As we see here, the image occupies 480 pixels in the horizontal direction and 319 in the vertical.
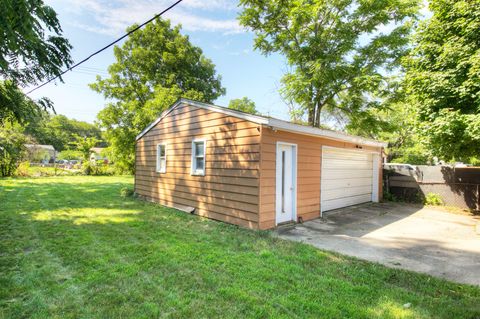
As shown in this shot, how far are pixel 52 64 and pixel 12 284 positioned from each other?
10.4 ft

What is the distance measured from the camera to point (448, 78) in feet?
23.9

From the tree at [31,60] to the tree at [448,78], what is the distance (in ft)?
29.4

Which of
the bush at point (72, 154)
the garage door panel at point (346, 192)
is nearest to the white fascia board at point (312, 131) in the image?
the garage door panel at point (346, 192)

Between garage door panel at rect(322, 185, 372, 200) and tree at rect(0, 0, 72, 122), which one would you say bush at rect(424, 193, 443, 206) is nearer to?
garage door panel at rect(322, 185, 372, 200)

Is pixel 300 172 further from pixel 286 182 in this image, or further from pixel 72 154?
pixel 72 154

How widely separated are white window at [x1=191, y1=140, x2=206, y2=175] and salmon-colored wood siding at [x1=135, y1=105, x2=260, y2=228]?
16 cm

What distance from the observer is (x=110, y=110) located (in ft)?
69.5

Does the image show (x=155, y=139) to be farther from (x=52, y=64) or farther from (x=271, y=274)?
(x=271, y=274)

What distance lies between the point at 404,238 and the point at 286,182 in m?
2.86

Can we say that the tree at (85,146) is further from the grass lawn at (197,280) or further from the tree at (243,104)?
the grass lawn at (197,280)

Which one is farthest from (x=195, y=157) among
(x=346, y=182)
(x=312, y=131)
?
(x=346, y=182)

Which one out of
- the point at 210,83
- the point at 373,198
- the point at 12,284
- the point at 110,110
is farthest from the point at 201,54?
the point at 12,284

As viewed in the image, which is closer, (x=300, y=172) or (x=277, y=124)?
(x=277, y=124)

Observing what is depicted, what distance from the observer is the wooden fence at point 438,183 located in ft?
31.4
